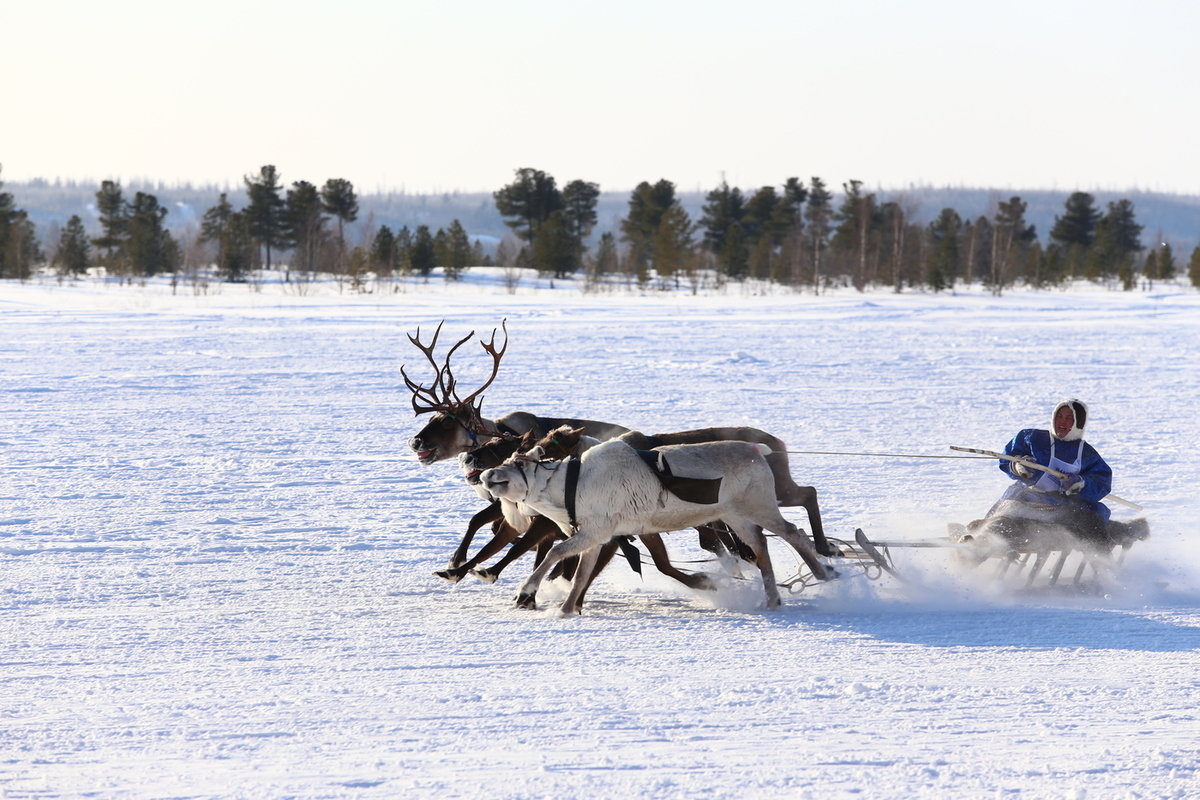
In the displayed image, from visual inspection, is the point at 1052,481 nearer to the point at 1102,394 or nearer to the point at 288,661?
the point at 288,661

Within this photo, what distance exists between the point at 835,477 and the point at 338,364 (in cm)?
1082

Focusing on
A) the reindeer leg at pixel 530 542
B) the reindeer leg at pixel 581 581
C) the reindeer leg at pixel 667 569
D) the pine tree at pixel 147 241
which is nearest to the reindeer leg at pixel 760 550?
the reindeer leg at pixel 667 569

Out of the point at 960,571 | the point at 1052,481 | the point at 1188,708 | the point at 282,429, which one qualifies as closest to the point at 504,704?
the point at 1188,708

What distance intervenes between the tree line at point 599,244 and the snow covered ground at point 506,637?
114 ft

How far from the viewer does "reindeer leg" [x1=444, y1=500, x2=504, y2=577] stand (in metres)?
7.26

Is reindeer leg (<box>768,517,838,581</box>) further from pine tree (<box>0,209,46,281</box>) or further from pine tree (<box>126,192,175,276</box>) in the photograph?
pine tree (<box>126,192,175,276</box>)

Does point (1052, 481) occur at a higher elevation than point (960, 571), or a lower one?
higher

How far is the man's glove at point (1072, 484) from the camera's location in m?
7.34

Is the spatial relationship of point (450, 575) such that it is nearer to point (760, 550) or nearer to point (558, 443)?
point (558, 443)

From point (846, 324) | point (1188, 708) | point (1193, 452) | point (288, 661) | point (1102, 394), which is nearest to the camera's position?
point (1188, 708)

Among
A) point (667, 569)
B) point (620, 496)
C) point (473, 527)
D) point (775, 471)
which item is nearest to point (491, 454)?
point (473, 527)

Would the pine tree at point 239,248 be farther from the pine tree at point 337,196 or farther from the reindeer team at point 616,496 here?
the reindeer team at point 616,496

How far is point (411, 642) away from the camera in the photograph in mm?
5945

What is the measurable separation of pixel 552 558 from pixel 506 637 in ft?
2.02
